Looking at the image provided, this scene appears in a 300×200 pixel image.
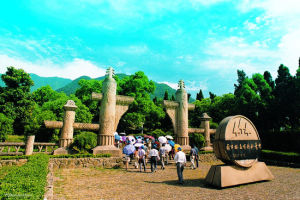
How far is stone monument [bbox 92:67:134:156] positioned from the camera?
13676 millimetres

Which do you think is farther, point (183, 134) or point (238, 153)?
point (183, 134)

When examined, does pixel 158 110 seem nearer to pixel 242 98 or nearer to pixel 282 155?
pixel 242 98

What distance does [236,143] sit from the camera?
811 cm

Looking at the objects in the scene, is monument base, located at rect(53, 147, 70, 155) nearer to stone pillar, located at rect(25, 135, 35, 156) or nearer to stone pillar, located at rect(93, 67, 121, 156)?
stone pillar, located at rect(25, 135, 35, 156)

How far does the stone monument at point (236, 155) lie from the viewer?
24.3ft

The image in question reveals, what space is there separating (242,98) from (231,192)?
74.0 ft

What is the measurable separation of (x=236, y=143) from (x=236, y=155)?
52 centimetres

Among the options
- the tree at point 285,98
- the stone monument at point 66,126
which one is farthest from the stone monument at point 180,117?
the tree at point 285,98

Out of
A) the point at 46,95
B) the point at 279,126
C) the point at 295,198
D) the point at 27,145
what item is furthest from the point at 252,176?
the point at 46,95

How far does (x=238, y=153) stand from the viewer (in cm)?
802

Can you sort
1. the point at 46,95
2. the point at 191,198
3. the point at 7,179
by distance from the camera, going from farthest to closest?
1. the point at 46,95
2. the point at 191,198
3. the point at 7,179

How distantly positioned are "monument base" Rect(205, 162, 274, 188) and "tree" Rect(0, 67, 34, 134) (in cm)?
2936

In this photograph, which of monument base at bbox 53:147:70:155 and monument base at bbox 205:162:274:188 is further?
monument base at bbox 53:147:70:155

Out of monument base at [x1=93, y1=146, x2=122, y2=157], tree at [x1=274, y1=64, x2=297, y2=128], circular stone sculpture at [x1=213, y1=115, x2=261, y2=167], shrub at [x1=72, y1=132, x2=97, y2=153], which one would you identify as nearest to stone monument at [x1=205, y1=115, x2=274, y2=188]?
circular stone sculpture at [x1=213, y1=115, x2=261, y2=167]
